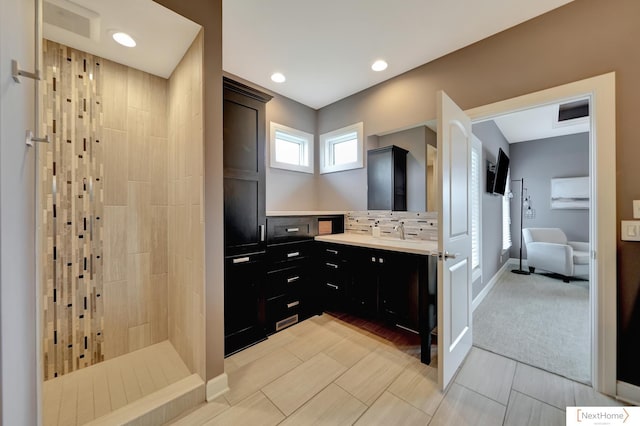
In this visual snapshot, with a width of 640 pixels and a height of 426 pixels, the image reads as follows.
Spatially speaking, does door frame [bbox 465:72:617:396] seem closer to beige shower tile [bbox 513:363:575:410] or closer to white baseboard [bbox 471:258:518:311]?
beige shower tile [bbox 513:363:575:410]

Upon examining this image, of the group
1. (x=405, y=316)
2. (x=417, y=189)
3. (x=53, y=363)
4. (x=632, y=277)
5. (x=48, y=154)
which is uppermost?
(x=48, y=154)

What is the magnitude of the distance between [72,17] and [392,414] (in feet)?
10.2

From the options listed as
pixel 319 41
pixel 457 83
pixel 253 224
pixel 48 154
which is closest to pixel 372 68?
pixel 319 41

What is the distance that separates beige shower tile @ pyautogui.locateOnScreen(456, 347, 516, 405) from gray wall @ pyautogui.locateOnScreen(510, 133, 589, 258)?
14.2ft

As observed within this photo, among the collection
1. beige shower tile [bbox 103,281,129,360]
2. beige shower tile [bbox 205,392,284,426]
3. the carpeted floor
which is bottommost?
beige shower tile [bbox 205,392,284,426]

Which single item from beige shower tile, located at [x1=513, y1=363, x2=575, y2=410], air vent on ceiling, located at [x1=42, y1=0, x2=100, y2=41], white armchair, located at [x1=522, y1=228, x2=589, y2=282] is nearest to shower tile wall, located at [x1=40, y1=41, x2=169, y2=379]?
air vent on ceiling, located at [x1=42, y1=0, x2=100, y2=41]

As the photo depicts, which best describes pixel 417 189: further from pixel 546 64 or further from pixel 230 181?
pixel 230 181

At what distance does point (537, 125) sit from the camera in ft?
13.9

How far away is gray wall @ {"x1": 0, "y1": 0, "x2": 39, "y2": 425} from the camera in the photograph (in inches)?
29.0

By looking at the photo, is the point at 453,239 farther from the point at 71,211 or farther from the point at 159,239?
the point at 71,211

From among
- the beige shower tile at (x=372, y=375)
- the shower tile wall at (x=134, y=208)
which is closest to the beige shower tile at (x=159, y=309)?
the shower tile wall at (x=134, y=208)

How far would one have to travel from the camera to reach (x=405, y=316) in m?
2.05

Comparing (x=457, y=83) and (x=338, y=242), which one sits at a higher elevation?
(x=457, y=83)

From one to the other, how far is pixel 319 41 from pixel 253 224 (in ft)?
5.73
